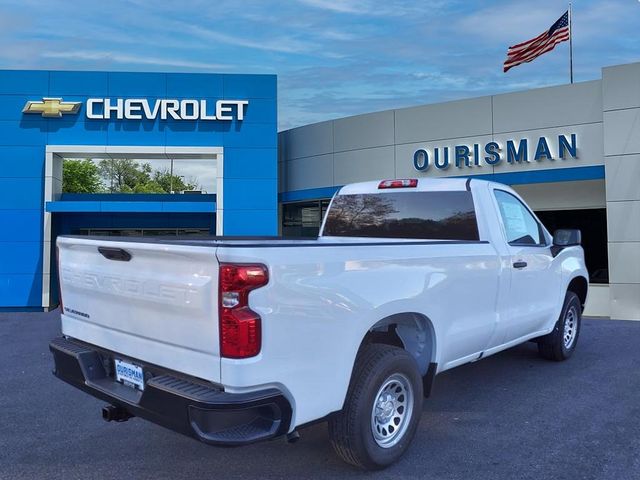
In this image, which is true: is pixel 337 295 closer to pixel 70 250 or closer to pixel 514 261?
pixel 70 250

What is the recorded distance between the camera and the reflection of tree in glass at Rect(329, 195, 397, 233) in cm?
555

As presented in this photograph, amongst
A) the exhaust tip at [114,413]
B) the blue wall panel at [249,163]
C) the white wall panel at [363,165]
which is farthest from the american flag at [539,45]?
the exhaust tip at [114,413]

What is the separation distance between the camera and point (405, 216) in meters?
5.39

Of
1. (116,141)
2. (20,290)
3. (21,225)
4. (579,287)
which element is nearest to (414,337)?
(579,287)

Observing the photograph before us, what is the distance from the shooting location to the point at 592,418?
468cm

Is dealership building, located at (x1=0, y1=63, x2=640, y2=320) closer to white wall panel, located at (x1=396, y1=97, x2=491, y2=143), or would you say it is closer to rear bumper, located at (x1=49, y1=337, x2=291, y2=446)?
white wall panel, located at (x1=396, y1=97, x2=491, y2=143)

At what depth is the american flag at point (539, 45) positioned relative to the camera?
49.1 feet

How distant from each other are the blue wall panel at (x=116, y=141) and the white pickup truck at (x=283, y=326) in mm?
11326

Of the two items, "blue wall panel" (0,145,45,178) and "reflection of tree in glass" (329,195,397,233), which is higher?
"blue wall panel" (0,145,45,178)

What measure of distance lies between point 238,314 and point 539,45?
1536cm

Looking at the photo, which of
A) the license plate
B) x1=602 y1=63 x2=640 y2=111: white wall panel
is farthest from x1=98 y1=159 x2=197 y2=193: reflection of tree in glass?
the license plate

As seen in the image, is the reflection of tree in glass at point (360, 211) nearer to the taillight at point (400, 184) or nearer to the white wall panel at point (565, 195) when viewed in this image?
the taillight at point (400, 184)

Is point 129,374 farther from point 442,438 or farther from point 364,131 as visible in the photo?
point 364,131

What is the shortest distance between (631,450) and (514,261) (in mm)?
1760
